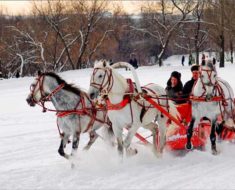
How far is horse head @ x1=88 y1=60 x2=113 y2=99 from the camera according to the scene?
7.51 m

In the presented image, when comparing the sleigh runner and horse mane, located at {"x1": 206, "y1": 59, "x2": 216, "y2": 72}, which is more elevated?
horse mane, located at {"x1": 206, "y1": 59, "x2": 216, "y2": 72}

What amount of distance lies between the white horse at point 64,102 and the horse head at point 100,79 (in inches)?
29.1

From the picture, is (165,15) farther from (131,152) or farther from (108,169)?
(108,169)

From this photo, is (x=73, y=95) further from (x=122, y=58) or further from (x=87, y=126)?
(x=122, y=58)

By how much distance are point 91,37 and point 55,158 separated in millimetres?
40977

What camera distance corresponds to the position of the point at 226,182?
6.78 meters

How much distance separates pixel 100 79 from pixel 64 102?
981 millimetres

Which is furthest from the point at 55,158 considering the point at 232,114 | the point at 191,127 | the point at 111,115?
the point at 232,114

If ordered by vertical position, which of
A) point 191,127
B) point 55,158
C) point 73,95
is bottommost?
point 55,158

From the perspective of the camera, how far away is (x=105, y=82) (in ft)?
25.1

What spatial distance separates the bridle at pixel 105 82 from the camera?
7.54 metres

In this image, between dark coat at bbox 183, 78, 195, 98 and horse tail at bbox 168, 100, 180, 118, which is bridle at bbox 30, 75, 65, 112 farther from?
dark coat at bbox 183, 78, 195, 98

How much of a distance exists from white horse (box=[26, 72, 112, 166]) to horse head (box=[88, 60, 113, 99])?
738mm

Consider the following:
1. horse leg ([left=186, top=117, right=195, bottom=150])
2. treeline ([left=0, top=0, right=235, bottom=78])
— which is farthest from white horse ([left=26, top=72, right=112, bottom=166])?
treeline ([left=0, top=0, right=235, bottom=78])
